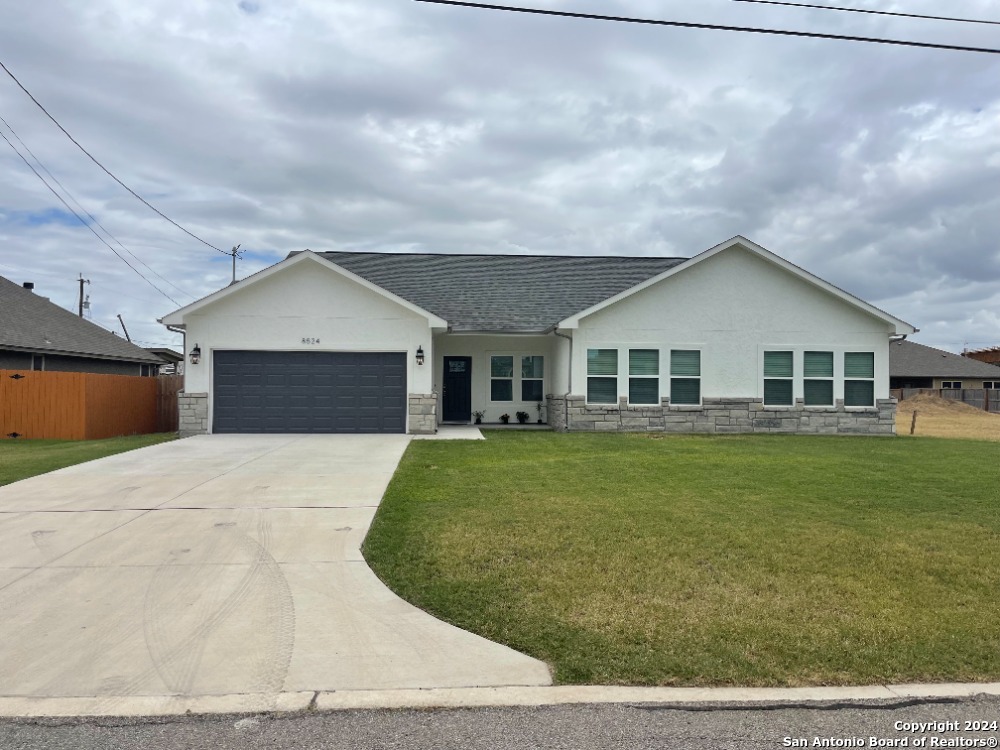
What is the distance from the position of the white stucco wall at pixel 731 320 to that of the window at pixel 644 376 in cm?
18

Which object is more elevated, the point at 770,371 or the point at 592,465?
the point at 770,371

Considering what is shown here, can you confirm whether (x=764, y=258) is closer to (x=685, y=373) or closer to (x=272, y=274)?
(x=685, y=373)

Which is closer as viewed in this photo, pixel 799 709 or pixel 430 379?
pixel 799 709

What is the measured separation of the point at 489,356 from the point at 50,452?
11342 millimetres

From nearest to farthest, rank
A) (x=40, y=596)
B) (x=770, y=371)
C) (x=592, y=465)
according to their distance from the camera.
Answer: (x=40, y=596), (x=592, y=465), (x=770, y=371)

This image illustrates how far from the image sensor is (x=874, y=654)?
13.6 ft

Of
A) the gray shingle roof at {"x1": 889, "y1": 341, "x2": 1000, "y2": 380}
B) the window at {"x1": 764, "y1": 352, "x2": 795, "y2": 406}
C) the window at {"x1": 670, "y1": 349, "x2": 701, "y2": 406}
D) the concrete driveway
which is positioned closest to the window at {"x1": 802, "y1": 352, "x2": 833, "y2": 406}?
the window at {"x1": 764, "y1": 352, "x2": 795, "y2": 406}

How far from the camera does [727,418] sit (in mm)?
18969


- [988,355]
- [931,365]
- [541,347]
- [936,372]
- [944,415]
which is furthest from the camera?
[988,355]

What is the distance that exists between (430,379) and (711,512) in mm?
10512

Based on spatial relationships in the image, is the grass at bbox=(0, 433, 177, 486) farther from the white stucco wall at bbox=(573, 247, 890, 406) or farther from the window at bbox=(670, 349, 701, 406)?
the window at bbox=(670, 349, 701, 406)

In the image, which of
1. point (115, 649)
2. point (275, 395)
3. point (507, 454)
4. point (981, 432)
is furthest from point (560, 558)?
point (981, 432)

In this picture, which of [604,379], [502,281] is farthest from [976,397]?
[502,281]

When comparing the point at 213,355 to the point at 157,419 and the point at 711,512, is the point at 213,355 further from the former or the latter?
the point at 711,512
